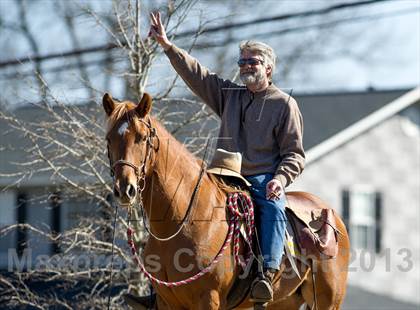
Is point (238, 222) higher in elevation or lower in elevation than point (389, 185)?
lower

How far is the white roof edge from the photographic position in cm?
1530

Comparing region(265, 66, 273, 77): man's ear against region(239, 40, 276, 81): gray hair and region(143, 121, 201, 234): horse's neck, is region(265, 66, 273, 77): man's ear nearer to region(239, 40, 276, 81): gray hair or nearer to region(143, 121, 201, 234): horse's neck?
region(239, 40, 276, 81): gray hair

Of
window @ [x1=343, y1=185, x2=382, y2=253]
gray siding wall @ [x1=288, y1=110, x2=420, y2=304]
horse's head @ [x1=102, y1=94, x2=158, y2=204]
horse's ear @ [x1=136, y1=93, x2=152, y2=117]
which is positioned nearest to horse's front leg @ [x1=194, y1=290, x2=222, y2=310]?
horse's head @ [x1=102, y1=94, x2=158, y2=204]

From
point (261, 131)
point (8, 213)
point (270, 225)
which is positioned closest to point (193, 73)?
point (261, 131)

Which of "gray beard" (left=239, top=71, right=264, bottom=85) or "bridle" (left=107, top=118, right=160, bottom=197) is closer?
"bridle" (left=107, top=118, right=160, bottom=197)

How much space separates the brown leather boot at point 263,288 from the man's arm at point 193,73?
1311mm

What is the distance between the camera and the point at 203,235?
5.70 m

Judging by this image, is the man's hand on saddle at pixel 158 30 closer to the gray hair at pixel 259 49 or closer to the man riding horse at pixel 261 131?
the man riding horse at pixel 261 131

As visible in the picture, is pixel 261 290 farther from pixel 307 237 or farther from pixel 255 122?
pixel 255 122

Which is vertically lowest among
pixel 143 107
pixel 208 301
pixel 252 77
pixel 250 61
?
pixel 208 301

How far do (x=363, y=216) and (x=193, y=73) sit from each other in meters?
10.6

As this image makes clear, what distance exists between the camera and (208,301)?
5602mm

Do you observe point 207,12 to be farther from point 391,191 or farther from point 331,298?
point 391,191

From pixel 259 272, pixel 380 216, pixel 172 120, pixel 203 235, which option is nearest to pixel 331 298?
pixel 259 272
